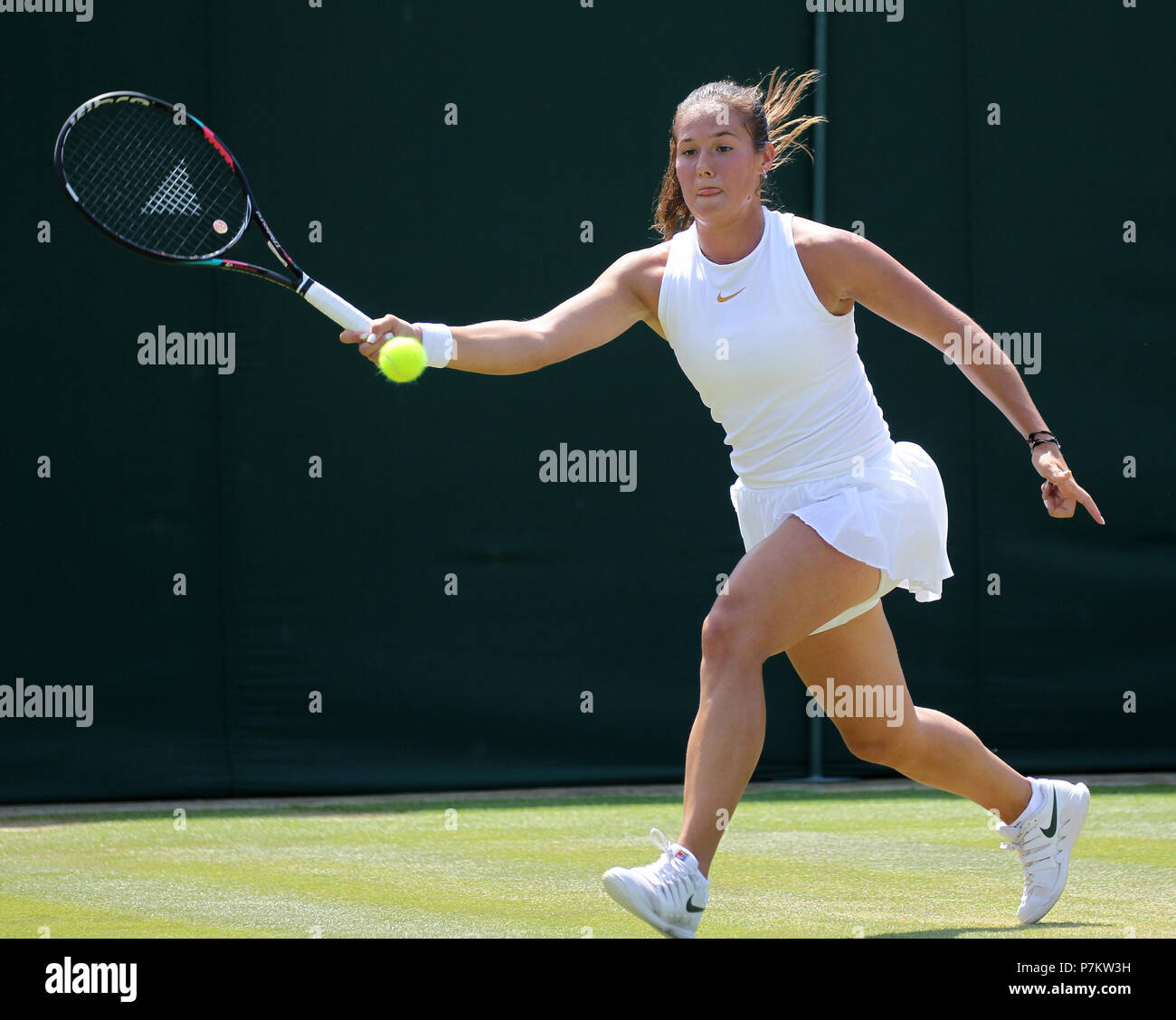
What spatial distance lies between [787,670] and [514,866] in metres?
2.15

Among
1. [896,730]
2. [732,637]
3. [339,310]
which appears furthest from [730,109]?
[896,730]

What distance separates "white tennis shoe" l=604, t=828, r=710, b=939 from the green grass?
1.12 ft

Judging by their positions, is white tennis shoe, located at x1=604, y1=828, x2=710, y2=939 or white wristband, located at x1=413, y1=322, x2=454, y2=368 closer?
white tennis shoe, located at x1=604, y1=828, x2=710, y2=939

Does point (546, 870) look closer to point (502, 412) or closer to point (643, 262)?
point (643, 262)

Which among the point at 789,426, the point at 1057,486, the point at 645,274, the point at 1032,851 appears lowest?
the point at 1032,851

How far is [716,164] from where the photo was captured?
3271 millimetres

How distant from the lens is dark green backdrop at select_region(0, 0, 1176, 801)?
237 inches

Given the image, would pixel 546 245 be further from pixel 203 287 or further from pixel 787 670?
pixel 787 670

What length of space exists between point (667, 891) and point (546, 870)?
157 centimetres

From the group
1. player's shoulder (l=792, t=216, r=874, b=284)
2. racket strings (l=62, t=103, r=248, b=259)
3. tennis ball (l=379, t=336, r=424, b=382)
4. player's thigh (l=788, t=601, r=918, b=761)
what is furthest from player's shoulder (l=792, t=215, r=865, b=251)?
racket strings (l=62, t=103, r=248, b=259)

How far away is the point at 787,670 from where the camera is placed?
640cm

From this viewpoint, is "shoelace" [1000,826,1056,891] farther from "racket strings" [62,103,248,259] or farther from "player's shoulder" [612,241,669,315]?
"racket strings" [62,103,248,259]

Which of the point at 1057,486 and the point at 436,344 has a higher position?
the point at 436,344
